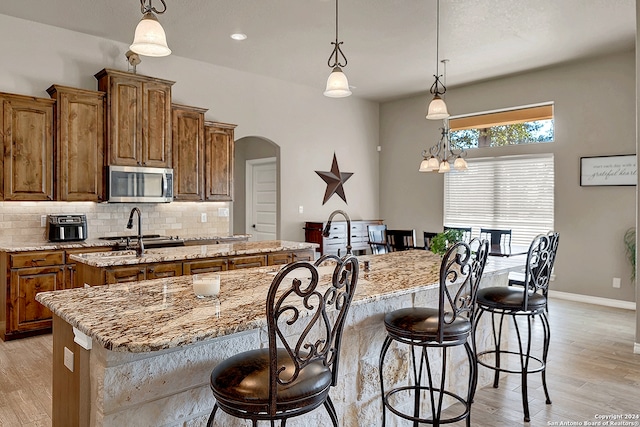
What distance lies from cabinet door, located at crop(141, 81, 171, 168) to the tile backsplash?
0.66m

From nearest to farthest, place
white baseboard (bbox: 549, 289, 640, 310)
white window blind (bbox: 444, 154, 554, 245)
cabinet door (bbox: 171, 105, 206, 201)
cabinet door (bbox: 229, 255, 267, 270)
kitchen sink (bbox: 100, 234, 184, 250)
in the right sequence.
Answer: cabinet door (bbox: 229, 255, 267, 270) < kitchen sink (bbox: 100, 234, 184, 250) < cabinet door (bbox: 171, 105, 206, 201) < white baseboard (bbox: 549, 289, 640, 310) < white window blind (bbox: 444, 154, 554, 245)

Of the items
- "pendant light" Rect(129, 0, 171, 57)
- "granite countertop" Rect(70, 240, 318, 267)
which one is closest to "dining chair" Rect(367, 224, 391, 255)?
"granite countertop" Rect(70, 240, 318, 267)

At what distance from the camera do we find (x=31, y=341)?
4156 mm

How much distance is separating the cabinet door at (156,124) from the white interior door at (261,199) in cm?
262

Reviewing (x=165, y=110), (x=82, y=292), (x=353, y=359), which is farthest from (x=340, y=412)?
(x=165, y=110)

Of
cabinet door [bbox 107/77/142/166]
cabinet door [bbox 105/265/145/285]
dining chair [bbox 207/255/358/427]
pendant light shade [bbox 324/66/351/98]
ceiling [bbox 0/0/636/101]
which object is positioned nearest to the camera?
dining chair [bbox 207/255/358/427]

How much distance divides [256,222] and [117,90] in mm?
3804

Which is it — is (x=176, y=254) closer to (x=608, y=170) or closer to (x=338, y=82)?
(x=338, y=82)

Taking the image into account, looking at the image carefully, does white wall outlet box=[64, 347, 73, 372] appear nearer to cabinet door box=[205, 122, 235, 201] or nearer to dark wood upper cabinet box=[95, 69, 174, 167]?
dark wood upper cabinet box=[95, 69, 174, 167]

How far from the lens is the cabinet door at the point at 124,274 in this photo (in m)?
3.27

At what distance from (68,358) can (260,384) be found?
94 centimetres

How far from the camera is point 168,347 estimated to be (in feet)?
4.36

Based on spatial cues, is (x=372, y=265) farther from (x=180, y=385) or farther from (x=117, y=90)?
(x=117, y=90)

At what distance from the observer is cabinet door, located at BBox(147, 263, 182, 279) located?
139 inches
